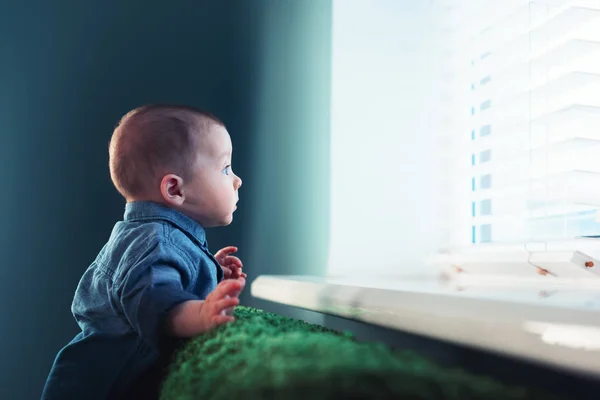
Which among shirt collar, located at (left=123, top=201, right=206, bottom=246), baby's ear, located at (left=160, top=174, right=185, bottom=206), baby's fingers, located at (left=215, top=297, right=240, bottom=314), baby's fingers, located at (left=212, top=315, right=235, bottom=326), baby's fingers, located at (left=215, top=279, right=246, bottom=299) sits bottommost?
baby's fingers, located at (left=212, top=315, right=235, bottom=326)

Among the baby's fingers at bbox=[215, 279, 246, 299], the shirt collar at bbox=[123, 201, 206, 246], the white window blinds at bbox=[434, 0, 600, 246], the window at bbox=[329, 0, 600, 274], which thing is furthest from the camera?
the window at bbox=[329, 0, 600, 274]

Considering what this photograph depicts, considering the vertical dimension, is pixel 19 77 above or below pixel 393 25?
below

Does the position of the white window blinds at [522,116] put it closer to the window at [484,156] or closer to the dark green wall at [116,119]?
the window at [484,156]

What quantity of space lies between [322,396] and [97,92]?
1302mm

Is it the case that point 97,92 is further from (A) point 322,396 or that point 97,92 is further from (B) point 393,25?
(A) point 322,396

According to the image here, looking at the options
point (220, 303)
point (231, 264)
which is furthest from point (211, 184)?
point (220, 303)

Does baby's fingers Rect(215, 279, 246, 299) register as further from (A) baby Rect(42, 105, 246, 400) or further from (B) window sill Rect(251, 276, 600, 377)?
(B) window sill Rect(251, 276, 600, 377)

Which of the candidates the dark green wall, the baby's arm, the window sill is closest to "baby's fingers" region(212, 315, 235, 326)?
the baby's arm

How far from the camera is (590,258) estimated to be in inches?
36.7

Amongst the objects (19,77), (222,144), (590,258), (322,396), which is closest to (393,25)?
(222,144)

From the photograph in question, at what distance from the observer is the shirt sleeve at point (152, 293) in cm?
74

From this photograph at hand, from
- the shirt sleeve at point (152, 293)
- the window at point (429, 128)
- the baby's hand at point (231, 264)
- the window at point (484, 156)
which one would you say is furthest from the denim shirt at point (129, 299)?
the window at point (484, 156)

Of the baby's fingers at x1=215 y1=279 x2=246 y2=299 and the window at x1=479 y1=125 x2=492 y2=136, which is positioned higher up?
the window at x1=479 y1=125 x2=492 y2=136

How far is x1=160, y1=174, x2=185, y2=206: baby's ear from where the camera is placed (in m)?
0.93
